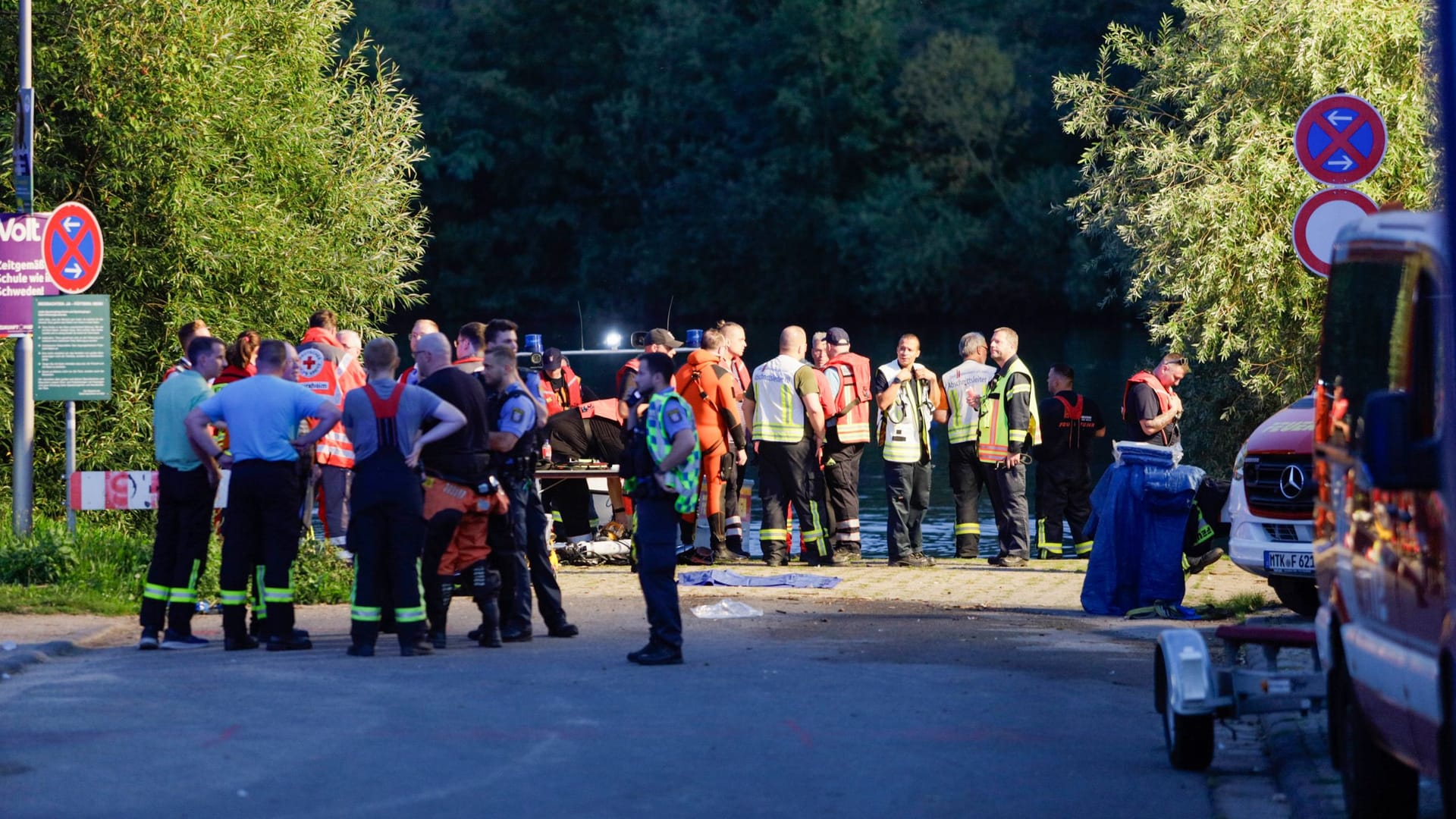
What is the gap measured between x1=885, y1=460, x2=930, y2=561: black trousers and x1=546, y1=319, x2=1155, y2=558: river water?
1.47 metres

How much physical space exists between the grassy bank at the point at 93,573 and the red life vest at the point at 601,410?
3.47 metres

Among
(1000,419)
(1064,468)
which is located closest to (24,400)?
(1000,419)

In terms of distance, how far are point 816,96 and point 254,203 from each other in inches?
2126

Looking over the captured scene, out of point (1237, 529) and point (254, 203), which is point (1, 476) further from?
point (1237, 529)

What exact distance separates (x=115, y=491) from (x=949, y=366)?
1613 inches

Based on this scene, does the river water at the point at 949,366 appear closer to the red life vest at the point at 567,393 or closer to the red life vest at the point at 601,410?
the red life vest at the point at 567,393

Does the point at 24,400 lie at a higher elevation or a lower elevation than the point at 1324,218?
lower

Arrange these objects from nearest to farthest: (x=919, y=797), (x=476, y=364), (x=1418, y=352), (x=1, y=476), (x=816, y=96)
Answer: (x=1418, y=352), (x=919, y=797), (x=476, y=364), (x=1, y=476), (x=816, y=96)

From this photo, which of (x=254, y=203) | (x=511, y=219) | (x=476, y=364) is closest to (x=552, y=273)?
(x=511, y=219)

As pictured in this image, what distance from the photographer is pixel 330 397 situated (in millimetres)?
15094

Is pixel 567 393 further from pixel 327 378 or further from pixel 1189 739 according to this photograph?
pixel 1189 739

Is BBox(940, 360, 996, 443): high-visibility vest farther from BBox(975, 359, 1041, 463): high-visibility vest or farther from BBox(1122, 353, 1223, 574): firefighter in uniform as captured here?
BBox(1122, 353, 1223, 574): firefighter in uniform

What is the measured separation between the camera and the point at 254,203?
2050 centimetres

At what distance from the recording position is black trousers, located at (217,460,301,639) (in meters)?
11.5
